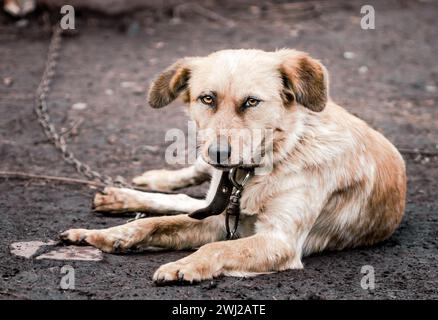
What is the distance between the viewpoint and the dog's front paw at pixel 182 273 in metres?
3.94

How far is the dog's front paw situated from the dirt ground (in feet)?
0.17

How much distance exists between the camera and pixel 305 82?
444 cm

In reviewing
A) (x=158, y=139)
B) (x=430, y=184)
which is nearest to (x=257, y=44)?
(x=158, y=139)

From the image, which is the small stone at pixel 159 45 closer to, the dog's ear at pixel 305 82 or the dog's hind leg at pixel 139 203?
the dog's hind leg at pixel 139 203

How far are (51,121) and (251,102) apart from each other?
361 cm

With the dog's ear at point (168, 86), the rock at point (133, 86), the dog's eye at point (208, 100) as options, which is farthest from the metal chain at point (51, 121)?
the dog's eye at point (208, 100)

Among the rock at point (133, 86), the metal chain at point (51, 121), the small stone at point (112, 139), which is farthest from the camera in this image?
the rock at point (133, 86)

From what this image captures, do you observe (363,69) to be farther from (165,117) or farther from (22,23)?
(22,23)

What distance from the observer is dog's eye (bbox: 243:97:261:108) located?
4305mm

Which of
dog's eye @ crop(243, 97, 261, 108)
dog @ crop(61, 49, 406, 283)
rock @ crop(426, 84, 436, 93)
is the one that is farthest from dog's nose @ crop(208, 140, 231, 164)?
rock @ crop(426, 84, 436, 93)

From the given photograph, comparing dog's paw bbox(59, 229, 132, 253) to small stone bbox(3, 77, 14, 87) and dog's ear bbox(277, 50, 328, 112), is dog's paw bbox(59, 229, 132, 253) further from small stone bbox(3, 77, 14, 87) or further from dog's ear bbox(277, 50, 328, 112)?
small stone bbox(3, 77, 14, 87)

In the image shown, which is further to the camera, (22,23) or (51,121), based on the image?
(22,23)

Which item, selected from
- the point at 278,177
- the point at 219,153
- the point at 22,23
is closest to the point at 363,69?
the point at 22,23

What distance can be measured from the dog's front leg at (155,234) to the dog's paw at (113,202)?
0.64 metres
